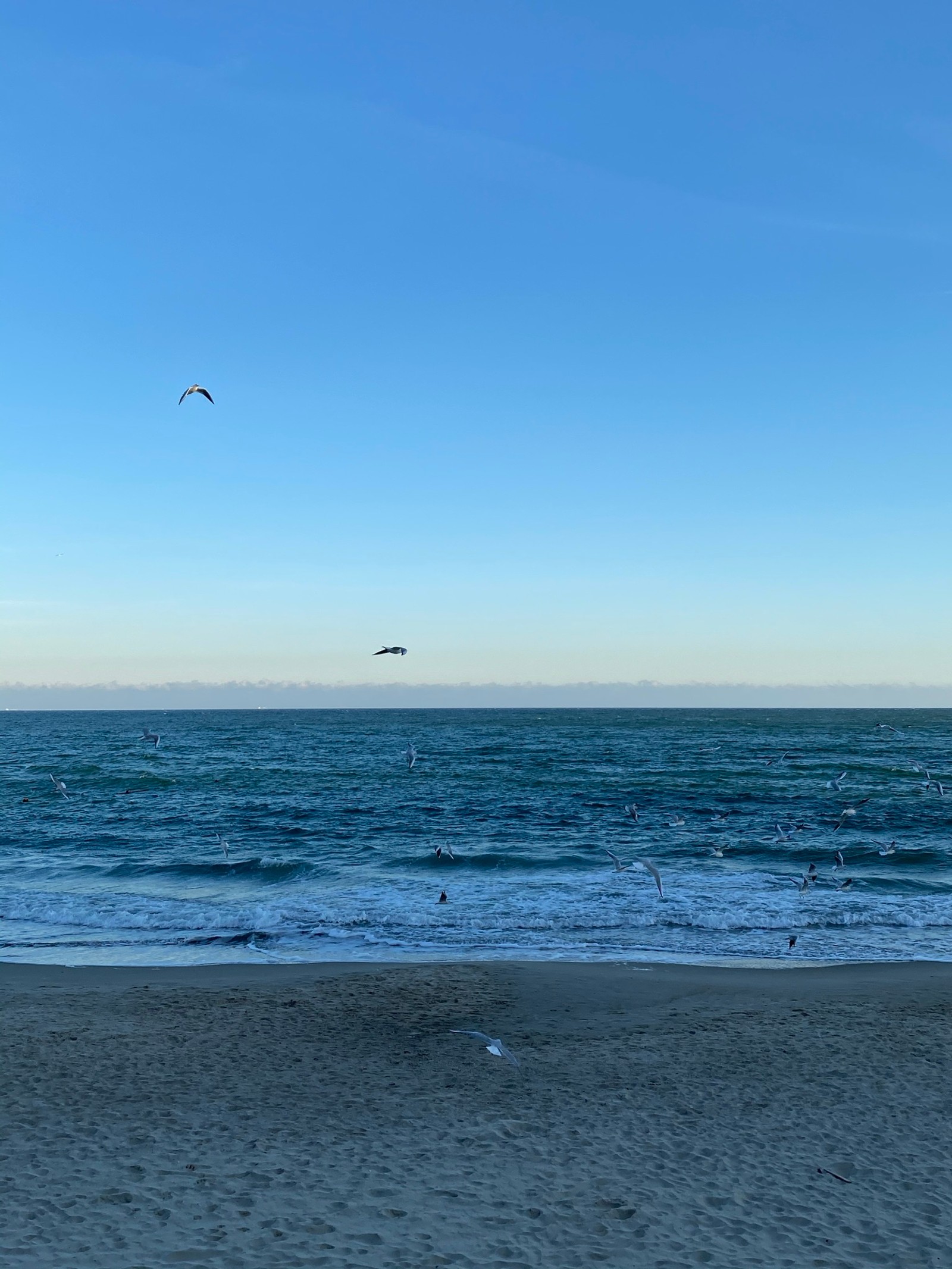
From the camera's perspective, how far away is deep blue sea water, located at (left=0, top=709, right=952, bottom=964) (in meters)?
17.0

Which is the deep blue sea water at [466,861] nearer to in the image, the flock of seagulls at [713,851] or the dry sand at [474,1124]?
the flock of seagulls at [713,851]

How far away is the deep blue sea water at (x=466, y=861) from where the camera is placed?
55.9 ft

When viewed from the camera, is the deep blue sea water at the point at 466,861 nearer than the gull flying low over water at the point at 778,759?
Yes

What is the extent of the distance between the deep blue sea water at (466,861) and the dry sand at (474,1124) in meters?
3.58

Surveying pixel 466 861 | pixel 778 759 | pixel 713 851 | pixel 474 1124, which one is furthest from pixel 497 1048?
pixel 778 759

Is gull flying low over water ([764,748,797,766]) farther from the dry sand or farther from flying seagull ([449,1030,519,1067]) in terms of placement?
flying seagull ([449,1030,519,1067])

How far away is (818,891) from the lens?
21.0 meters


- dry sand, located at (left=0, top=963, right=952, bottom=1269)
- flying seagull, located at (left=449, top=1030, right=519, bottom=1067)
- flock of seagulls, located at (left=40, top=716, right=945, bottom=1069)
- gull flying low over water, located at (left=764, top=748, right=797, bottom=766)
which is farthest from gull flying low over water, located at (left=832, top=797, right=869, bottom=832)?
gull flying low over water, located at (left=764, top=748, right=797, bottom=766)

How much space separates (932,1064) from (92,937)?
14227 millimetres

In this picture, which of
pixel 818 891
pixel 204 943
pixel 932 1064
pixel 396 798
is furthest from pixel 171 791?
pixel 932 1064

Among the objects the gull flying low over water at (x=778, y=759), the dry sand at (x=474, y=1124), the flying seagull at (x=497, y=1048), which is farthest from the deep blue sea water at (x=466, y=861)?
the flying seagull at (x=497, y=1048)

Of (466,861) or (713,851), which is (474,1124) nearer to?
(466,861)

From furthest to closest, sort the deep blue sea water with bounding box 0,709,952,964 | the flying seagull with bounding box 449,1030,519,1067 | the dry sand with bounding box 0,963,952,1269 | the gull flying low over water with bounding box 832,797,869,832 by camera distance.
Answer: the gull flying low over water with bounding box 832,797,869,832
the deep blue sea water with bounding box 0,709,952,964
the flying seagull with bounding box 449,1030,519,1067
the dry sand with bounding box 0,963,952,1269

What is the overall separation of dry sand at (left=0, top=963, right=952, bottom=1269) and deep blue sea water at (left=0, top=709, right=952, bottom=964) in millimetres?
3580
